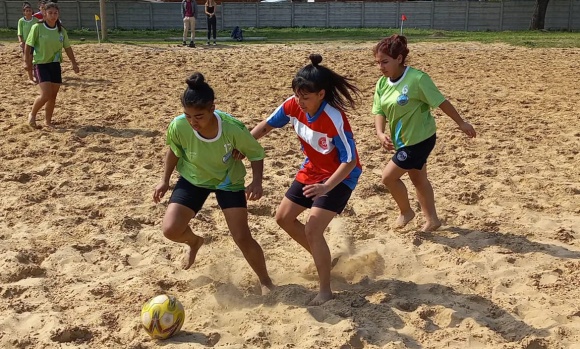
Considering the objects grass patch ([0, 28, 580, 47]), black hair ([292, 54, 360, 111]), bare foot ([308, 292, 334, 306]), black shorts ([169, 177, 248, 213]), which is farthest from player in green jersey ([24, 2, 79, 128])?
grass patch ([0, 28, 580, 47])

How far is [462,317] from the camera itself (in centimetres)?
404

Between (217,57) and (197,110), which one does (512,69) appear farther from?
(197,110)

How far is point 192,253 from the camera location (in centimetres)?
478

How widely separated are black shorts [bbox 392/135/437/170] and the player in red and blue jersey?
3.55 ft

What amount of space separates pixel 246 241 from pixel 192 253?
57cm

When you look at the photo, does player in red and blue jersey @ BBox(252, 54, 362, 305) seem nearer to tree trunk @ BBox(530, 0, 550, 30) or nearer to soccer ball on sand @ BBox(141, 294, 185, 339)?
soccer ball on sand @ BBox(141, 294, 185, 339)

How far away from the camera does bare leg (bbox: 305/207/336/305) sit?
13.8 feet

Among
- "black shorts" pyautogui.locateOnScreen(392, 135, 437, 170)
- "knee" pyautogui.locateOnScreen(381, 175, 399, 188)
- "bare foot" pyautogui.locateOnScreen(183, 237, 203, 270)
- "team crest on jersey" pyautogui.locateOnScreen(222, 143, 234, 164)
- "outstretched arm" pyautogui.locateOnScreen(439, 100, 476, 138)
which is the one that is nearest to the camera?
"team crest on jersey" pyautogui.locateOnScreen(222, 143, 234, 164)

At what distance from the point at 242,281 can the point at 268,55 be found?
1272 centimetres

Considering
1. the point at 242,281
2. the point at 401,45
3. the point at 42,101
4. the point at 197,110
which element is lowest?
the point at 242,281

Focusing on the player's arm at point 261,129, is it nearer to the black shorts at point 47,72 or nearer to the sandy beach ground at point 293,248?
the sandy beach ground at point 293,248

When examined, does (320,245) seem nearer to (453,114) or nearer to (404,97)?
(404,97)

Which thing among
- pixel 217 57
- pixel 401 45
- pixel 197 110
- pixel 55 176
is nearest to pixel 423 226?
pixel 401 45

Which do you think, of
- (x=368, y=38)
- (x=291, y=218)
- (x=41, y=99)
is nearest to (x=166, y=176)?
(x=291, y=218)
